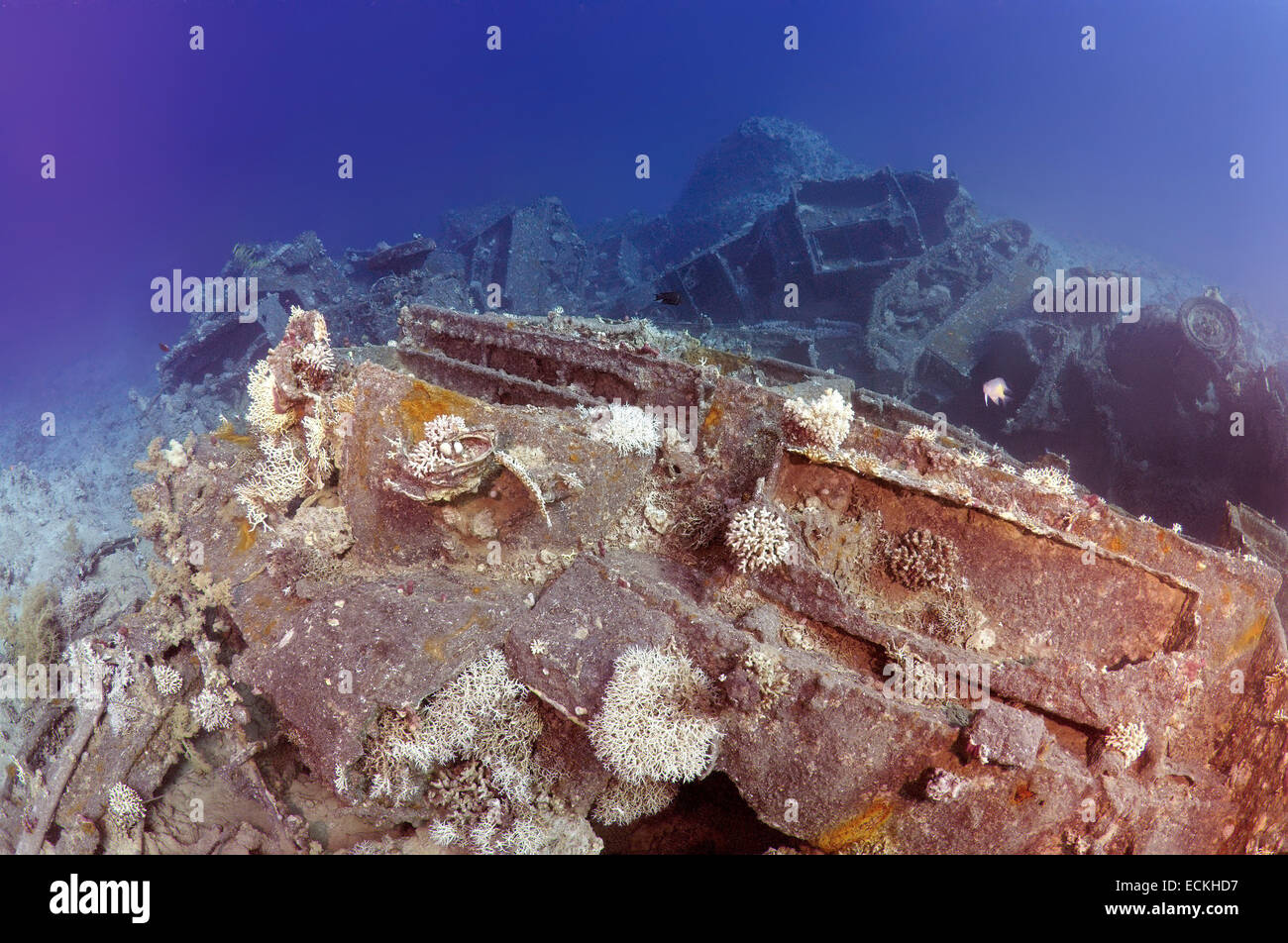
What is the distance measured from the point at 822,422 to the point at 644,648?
96.4 inches

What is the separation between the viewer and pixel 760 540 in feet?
14.4

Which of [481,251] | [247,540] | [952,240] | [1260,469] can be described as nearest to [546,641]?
[247,540]

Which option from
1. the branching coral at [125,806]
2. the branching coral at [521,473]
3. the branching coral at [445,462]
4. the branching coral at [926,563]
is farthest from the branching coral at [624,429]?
the branching coral at [125,806]

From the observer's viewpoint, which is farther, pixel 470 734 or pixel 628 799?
pixel 628 799

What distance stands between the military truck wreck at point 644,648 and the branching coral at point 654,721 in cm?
2

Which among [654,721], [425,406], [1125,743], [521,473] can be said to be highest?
[425,406]

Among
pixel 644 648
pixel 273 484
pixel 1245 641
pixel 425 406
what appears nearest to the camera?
pixel 644 648

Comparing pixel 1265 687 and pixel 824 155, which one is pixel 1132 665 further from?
pixel 824 155

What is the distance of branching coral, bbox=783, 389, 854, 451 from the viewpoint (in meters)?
4.80

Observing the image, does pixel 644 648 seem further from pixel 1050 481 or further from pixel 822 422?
pixel 1050 481

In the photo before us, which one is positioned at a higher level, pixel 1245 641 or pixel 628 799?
pixel 1245 641

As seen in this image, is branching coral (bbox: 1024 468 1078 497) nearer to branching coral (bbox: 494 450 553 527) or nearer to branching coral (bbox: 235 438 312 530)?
branching coral (bbox: 494 450 553 527)

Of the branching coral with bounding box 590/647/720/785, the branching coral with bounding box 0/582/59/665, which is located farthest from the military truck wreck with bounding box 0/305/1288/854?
the branching coral with bounding box 0/582/59/665

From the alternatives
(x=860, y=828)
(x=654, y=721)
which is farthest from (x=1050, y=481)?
(x=654, y=721)
